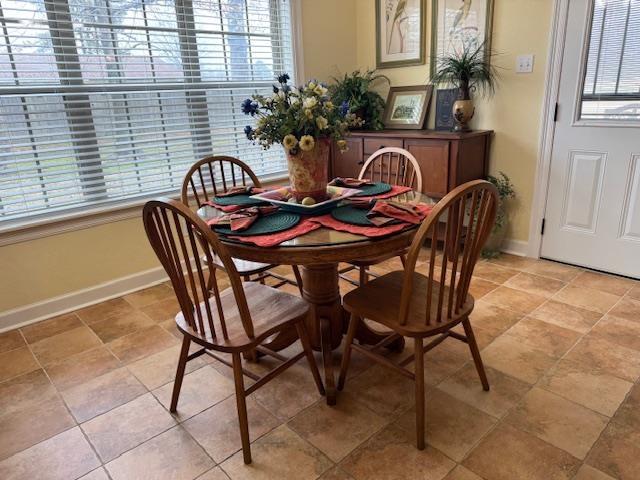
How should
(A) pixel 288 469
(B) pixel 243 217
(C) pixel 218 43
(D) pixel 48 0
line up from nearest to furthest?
1. (A) pixel 288 469
2. (B) pixel 243 217
3. (D) pixel 48 0
4. (C) pixel 218 43

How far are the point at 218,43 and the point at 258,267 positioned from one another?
1841 mm

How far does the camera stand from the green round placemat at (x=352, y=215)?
1.66 meters

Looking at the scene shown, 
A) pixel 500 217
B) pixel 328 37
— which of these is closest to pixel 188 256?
pixel 500 217

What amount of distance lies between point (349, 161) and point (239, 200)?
69.0 inches

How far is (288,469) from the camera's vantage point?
1524 millimetres

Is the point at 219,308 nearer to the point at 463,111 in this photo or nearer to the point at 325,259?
the point at 325,259

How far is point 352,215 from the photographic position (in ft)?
5.74

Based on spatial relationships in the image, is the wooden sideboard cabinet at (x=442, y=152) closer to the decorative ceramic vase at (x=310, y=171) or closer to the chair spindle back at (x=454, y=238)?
the decorative ceramic vase at (x=310, y=171)

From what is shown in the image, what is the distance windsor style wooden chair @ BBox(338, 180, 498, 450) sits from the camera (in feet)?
4.62

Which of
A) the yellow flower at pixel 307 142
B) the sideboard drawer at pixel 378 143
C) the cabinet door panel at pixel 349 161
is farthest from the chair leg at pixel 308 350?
the cabinet door panel at pixel 349 161

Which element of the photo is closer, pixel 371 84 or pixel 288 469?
pixel 288 469

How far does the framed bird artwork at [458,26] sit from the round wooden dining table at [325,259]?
1689 mm

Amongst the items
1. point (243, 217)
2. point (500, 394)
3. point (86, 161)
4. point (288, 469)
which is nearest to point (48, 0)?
point (86, 161)

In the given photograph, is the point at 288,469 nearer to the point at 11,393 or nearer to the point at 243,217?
the point at 243,217
